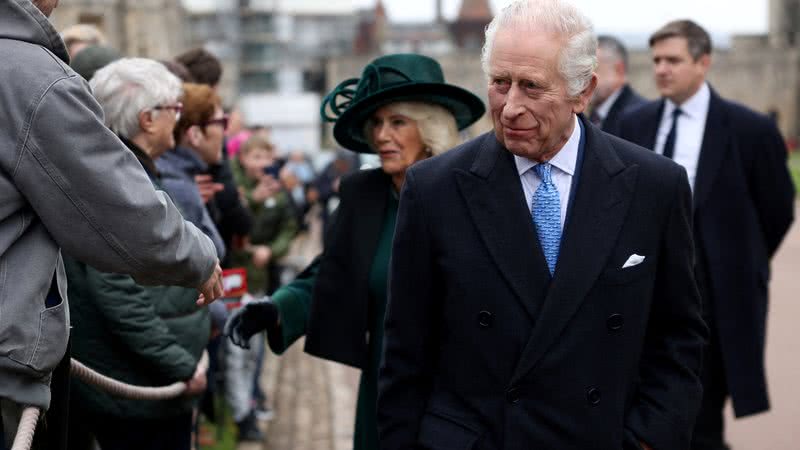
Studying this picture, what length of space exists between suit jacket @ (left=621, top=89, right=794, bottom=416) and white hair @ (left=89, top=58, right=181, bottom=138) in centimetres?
267

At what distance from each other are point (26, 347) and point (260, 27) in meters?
82.9

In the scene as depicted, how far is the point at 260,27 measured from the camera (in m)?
83.8

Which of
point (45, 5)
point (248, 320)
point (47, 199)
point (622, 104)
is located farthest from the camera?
point (622, 104)

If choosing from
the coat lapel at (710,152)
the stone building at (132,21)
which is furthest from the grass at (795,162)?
the coat lapel at (710,152)

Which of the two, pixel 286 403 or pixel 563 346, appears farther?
pixel 286 403

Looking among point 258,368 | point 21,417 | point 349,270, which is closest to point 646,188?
point 349,270

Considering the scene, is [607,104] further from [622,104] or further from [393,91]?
[393,91]

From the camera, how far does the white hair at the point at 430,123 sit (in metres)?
4.36

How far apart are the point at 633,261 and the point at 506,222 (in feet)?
1.12

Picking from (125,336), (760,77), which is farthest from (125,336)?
(760,77)

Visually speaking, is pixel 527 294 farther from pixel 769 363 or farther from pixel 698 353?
pixel 769 363

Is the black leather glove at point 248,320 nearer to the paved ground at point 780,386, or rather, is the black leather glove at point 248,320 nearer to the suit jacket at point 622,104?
the suit jacket at point 622,104

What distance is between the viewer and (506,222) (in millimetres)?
3031

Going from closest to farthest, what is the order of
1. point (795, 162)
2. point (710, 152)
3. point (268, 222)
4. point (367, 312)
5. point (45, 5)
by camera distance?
1. point (45, 5)
2. point (367, 312)
3. point (710, 152)
4. point (268, 222)
5. point (795, 162)
